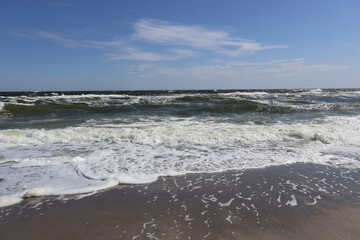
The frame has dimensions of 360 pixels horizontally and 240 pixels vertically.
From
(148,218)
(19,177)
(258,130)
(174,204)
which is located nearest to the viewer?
(148,218)

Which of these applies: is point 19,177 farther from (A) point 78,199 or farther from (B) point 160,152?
(B) point 160,152

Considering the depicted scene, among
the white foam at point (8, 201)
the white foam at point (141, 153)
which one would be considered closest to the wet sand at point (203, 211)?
the white foam at point (8, 201)

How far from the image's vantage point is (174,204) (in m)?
3.26

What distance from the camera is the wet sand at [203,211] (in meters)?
2.55

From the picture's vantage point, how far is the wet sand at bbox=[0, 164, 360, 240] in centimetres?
255

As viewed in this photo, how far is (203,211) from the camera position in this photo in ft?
9.98

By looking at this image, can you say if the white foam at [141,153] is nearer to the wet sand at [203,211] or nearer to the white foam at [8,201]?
the white foam at [8,201]

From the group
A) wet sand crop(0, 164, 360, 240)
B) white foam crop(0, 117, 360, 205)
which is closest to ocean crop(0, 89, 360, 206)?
white foam crop(0, 117, 360, 205)

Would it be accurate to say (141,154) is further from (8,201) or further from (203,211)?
(203,211)

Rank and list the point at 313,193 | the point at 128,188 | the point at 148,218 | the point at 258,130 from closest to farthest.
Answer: the point at 148,218 → the point at 313,193 → the point at 128,188 → the point at 258,130

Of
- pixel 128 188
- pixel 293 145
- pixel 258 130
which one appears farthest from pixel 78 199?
pixel 258 130

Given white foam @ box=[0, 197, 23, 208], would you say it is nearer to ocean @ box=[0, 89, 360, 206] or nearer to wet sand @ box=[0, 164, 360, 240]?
ocean @ box=[0, 89, 360, 206]

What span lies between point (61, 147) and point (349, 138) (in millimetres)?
8500

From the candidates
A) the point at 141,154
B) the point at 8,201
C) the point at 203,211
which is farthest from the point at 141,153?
the point at 203,211
